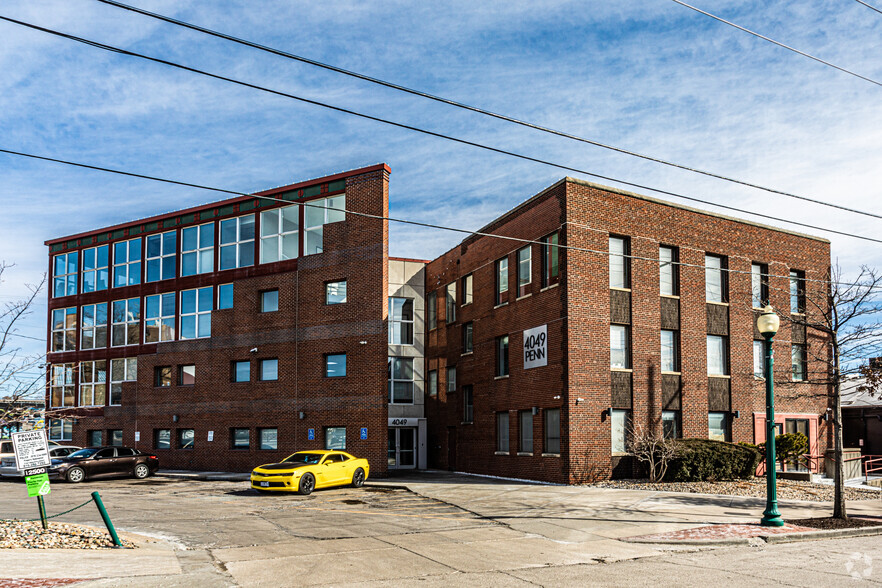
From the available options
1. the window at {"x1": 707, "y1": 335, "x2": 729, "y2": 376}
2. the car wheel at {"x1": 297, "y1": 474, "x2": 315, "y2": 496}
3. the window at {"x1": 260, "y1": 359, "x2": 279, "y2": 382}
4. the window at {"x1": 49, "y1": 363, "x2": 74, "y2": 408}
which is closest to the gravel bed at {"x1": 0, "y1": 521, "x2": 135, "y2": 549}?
the car wheel at {"x1": 297, "y1": 474, "x2": 315, "y2": 496}

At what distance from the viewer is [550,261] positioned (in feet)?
→ 91.8

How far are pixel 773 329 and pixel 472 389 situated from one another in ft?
61.0

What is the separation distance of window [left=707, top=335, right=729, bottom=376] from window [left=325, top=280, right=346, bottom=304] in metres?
15.5

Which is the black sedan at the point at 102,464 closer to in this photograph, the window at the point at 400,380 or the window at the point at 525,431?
the window at the point at 400,380

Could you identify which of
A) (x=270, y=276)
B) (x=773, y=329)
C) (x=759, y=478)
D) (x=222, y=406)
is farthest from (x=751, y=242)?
(x=222, y=406)

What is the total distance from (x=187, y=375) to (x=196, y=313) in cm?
316

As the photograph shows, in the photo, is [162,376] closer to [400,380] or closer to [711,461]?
[400,380]

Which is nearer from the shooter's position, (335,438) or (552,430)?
(552,430)

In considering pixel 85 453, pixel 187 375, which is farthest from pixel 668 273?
pixel 85 453

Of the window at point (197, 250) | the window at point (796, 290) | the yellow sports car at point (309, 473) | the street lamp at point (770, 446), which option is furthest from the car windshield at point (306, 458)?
the window at point (796, 290)

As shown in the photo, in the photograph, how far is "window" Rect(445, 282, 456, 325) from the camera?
3765 centimetres

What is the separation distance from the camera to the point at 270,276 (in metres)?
35.5

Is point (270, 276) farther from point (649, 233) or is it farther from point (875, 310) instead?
point (875, 310)

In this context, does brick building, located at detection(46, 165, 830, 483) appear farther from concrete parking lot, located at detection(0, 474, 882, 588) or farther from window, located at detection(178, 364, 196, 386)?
concrete parking lot, located at detection(0, 474, 882, 588)
